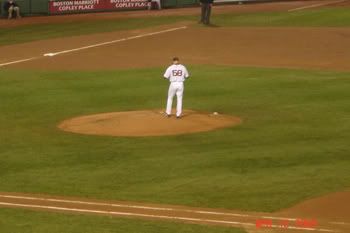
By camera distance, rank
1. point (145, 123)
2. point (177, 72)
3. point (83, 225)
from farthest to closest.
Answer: point (177, 72)
point (145, 123)
point (83, 225)

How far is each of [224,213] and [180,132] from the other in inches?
349

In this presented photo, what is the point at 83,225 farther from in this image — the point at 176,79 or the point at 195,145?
the point at 176,79

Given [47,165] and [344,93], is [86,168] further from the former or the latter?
[344,93]

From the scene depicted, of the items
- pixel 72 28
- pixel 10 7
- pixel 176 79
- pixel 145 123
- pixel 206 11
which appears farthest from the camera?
pixel 10 7

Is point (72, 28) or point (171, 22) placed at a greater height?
point (171, 22)

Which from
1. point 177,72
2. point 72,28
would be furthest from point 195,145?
point 72,28

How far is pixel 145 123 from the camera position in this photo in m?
26.9

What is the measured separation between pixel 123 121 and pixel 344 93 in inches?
336

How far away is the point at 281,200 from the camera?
1780 centimetres

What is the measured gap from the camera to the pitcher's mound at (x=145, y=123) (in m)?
25.9

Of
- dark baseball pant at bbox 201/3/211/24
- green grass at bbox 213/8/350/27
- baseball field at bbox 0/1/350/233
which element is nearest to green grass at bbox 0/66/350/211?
baseball field at bbox 0/1/350/233

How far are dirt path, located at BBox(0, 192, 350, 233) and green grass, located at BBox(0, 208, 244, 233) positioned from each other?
0.52 metres

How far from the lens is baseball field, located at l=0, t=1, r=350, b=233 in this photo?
55.5 ft

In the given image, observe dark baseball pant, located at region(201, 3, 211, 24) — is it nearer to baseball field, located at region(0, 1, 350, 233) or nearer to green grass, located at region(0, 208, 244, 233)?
baseball field, located at region(0, 1, 350, 233)
